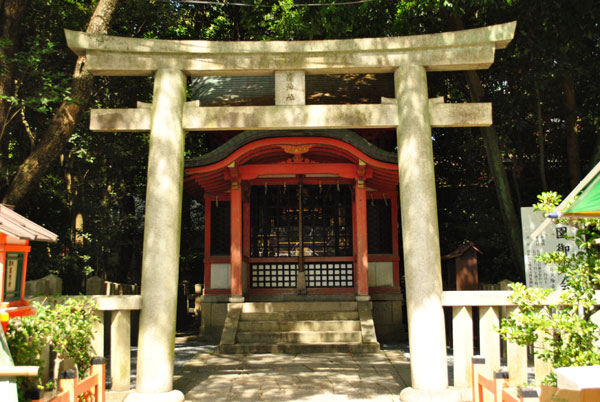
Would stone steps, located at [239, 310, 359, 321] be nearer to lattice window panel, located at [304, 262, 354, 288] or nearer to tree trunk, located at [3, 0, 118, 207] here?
lattice window panel, located at [304, 262, 354, 288]

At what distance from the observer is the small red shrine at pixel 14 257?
14.9ft

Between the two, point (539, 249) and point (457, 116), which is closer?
point (457, 116)

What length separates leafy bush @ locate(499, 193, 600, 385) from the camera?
4.46 meters

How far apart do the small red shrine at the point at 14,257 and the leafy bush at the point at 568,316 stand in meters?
4.17

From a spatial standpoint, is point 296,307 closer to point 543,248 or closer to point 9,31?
point 543,248

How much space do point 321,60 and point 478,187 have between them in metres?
8.99

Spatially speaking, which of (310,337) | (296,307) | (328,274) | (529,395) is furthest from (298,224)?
(529,395)

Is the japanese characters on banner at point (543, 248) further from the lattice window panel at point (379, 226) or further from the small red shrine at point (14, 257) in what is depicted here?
the small red shrine at point (14, 257)

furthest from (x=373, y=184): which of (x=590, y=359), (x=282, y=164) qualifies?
(x=590, y=359)

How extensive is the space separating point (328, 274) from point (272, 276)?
1.33 meters

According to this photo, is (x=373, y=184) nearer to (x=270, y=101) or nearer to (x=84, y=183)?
(x=270, y=101)

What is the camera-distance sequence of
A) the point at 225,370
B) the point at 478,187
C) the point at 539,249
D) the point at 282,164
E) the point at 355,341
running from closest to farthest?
the point at 225,370
the point at 539,249
the point at 355,341
the point at 282,164
the point at 478,187

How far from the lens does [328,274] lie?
42.7 ft

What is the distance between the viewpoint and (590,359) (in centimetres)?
433
